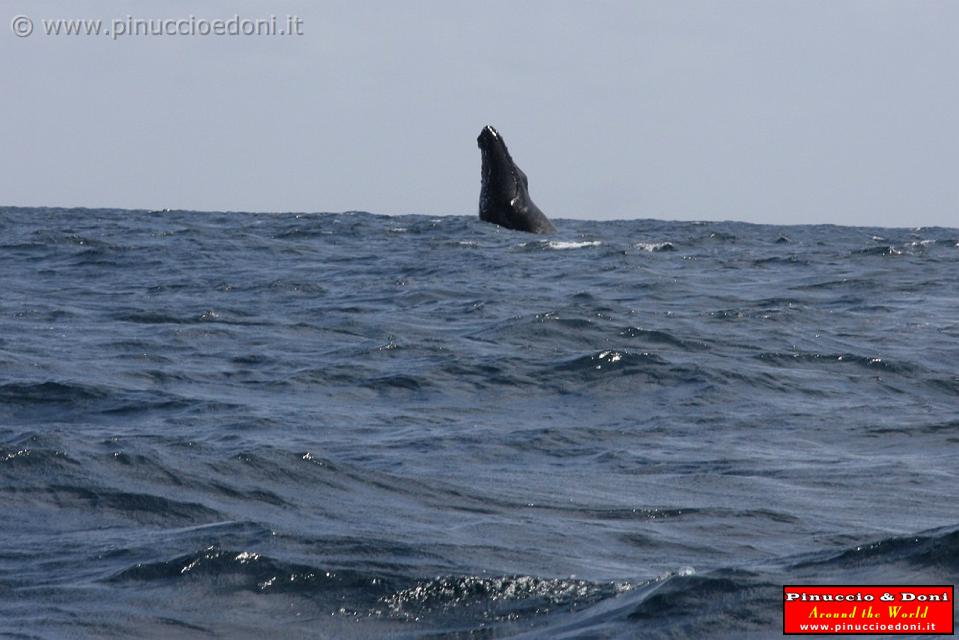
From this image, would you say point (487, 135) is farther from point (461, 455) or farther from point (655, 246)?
point (461, 455)

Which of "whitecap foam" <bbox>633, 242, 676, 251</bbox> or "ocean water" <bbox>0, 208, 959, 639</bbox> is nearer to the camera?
"ocean water" <bbox>0, 208, 959, 639</bbox>

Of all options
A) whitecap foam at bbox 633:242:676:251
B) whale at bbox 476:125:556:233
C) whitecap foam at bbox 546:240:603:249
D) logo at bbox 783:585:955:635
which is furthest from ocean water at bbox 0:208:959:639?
whitecap foam at bbox 633:242:676:251

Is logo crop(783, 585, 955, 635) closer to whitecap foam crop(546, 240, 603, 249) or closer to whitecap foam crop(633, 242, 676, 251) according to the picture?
whitecap foam crop(546, 240, 603, 249)

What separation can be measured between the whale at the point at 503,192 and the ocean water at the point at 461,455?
25.0 ft

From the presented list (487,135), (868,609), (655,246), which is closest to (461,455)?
(868,609)

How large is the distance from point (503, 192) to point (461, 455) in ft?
66.8

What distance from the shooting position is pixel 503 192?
29922 millimetres

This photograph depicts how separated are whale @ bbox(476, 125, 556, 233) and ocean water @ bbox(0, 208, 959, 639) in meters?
7.62

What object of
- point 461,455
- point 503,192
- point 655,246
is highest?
point 503,192

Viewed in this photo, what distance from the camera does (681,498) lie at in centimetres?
864

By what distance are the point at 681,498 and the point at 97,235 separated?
25.6 metres

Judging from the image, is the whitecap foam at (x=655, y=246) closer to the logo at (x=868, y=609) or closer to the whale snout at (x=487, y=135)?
the whale snout at (x=487, y=135)

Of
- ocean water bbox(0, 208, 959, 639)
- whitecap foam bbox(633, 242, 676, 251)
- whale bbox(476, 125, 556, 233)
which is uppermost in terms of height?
whale bbox(476, 125, 556, 233)

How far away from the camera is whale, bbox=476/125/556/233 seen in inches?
1134
